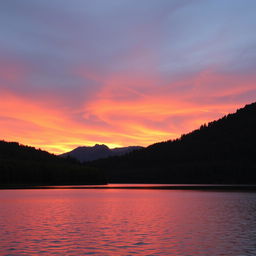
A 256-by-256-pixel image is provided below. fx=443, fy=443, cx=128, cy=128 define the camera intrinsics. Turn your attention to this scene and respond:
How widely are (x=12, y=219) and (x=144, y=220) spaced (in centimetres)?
2110

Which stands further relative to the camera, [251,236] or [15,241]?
[251,236]

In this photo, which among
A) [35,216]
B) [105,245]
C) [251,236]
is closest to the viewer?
[105,245]

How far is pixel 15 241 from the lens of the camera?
47.4 m

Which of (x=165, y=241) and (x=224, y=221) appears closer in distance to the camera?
(x=165, y=241)

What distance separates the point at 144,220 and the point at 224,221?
12541mm

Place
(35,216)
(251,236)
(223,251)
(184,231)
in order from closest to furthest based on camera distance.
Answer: (223,251), (251,236), (184,231), (35,216)

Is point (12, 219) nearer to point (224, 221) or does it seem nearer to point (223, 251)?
point (224, 221)

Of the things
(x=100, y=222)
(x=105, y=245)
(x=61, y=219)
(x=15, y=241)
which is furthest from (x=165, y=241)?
(x=61, y=219)

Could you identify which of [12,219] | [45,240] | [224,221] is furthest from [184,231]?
[12,219]

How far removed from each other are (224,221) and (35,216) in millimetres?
32321

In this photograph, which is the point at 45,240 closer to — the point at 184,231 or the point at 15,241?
the point at 15,241

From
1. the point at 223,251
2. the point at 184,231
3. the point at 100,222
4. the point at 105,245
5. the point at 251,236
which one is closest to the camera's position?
the point at 223,251

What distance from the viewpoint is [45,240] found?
4853cm

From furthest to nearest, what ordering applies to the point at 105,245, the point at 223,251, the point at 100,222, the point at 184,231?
the point at 100,222
the point at 184,231
the point at 105,245
the point at 223,251
